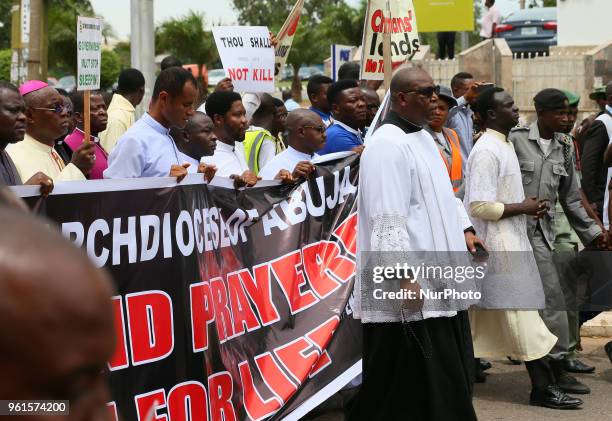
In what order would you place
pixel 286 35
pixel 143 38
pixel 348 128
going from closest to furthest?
pixel 348 128, pixel 286 35, pixel 143 38

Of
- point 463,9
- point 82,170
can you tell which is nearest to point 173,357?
point 82,170

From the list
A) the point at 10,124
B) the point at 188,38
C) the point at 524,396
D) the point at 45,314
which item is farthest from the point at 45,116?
the point at 188,38

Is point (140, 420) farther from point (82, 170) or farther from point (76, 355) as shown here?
point (76, 355)

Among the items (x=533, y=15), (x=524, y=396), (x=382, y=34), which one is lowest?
(x=524, y=396)

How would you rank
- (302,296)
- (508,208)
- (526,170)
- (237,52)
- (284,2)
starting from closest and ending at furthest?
(302,296)
(508,208)
(526,170)
(237,52)
(284,2)

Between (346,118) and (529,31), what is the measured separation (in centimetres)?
2384

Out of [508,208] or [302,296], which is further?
[508,208]

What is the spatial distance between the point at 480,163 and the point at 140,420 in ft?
9.33

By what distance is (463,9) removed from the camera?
578 inches

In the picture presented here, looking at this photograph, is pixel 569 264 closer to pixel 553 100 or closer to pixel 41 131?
pixel 553 100

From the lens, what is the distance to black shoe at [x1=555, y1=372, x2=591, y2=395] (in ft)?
22.4

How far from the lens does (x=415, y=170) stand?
15.6 ft

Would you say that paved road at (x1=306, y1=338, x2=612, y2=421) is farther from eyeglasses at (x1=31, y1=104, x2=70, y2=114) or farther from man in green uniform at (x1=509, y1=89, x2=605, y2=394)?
eyeglasses at (x1=31, y1=104, x2=70, y2=114)

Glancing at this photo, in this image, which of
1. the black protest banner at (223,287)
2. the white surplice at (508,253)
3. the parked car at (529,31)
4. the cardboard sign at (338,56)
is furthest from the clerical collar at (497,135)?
the parked car at (529,31)
